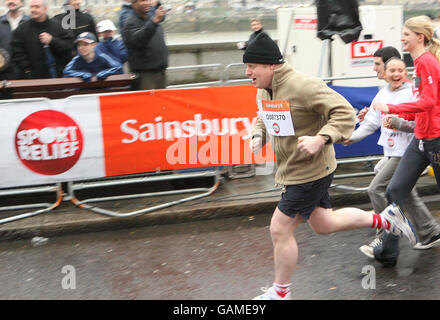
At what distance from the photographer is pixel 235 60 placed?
Answer: 44.3 ft

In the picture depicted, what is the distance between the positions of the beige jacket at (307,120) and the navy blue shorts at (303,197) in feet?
0.14

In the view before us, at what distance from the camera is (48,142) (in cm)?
670

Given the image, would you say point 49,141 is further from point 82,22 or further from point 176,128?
point 82,22

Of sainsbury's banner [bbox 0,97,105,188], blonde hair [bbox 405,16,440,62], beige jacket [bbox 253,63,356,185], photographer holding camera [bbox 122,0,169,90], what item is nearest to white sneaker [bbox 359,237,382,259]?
beige jacket [bbox 253,63,356,185]

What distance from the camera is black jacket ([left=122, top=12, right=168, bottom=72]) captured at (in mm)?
7359

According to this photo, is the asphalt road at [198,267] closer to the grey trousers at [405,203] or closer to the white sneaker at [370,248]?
the white sneaker at [370,248]

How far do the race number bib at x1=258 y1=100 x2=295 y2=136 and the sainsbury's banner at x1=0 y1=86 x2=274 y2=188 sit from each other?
2502 mm

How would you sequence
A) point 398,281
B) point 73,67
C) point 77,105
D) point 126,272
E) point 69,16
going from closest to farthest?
point 398,281 → point 126,272 → point 77,105 → point 73,67 → point 69,16

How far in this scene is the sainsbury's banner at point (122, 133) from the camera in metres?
6.67

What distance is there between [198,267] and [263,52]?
2.06 metres

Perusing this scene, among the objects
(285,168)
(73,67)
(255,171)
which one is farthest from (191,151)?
(285,168)

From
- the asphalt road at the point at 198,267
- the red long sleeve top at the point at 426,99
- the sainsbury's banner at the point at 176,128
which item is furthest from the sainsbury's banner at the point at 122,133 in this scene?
the red long sleeve top at the point at 426,99

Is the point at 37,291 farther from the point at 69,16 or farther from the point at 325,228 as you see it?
the point at 69,16
